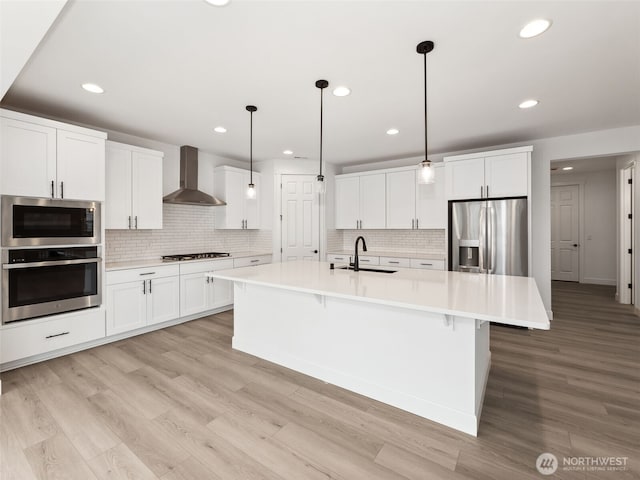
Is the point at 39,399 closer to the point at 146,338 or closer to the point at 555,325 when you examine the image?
the point at 146,338

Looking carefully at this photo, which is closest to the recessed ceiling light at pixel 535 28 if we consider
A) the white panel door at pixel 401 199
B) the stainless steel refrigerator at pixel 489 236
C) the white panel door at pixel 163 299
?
the stainless steel refrigerator at pixel 489 236

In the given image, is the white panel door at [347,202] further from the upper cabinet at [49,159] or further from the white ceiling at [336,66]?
the upper cabinet at [49,159]

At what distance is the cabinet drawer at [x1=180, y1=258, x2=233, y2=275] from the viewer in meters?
4.27

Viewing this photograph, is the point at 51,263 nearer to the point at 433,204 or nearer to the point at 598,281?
the point at 433,204

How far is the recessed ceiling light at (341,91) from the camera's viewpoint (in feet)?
9.19

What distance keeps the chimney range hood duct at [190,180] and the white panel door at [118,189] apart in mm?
693

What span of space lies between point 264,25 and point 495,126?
3.21 metres

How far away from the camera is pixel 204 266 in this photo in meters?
4.52

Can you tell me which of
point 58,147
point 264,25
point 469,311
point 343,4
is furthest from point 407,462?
point 58,147

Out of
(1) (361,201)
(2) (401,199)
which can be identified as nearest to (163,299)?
(1) (361,201)

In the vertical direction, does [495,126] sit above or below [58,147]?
above

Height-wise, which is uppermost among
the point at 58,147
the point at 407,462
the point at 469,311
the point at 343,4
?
the point at 343,4

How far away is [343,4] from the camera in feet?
5.71

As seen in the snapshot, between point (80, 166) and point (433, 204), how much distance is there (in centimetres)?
476
